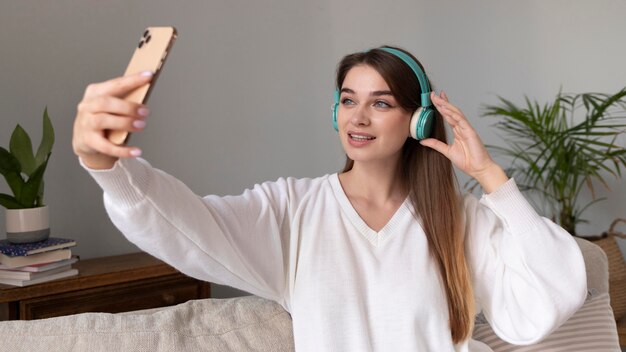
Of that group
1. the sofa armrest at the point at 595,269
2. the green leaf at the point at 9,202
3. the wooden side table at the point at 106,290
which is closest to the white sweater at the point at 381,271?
the sofa armrest at the point at 595,269

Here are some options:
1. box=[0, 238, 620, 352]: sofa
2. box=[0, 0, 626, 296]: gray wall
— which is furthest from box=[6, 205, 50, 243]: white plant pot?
box=[0, 238, 620, 352]: sofa

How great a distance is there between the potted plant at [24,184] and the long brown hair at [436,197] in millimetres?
1186

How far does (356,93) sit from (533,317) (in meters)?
0.67

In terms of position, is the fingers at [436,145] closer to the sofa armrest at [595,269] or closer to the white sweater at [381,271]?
the white sweater at [381,271]

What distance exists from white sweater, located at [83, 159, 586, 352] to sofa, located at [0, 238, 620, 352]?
2.6 inches

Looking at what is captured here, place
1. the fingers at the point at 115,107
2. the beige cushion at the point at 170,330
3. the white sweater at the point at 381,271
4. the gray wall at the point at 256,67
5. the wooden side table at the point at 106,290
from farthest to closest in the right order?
1. the gray wall at the point at 256,67
2. the wooden side table at the point at 106,290
3. the white sweater at the point at 381,271
4. the beige cushion at the point at 170,330
5. the fingers at the point at 115,107

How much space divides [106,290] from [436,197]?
4.42ft

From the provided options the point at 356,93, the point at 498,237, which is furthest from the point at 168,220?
the point at 498,237

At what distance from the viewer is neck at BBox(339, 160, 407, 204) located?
77.9 inches

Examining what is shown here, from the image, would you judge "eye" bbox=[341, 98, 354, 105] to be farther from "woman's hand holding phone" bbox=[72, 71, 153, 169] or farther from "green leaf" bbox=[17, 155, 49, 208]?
"green leaf" bbox=[17, 155, 49, 208]

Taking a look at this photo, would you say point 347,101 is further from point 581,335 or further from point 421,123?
point 581,335

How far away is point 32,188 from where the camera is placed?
2.65 m

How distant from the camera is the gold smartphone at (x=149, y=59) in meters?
1.06

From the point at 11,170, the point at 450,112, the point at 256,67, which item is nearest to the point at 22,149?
the point at 11,170
